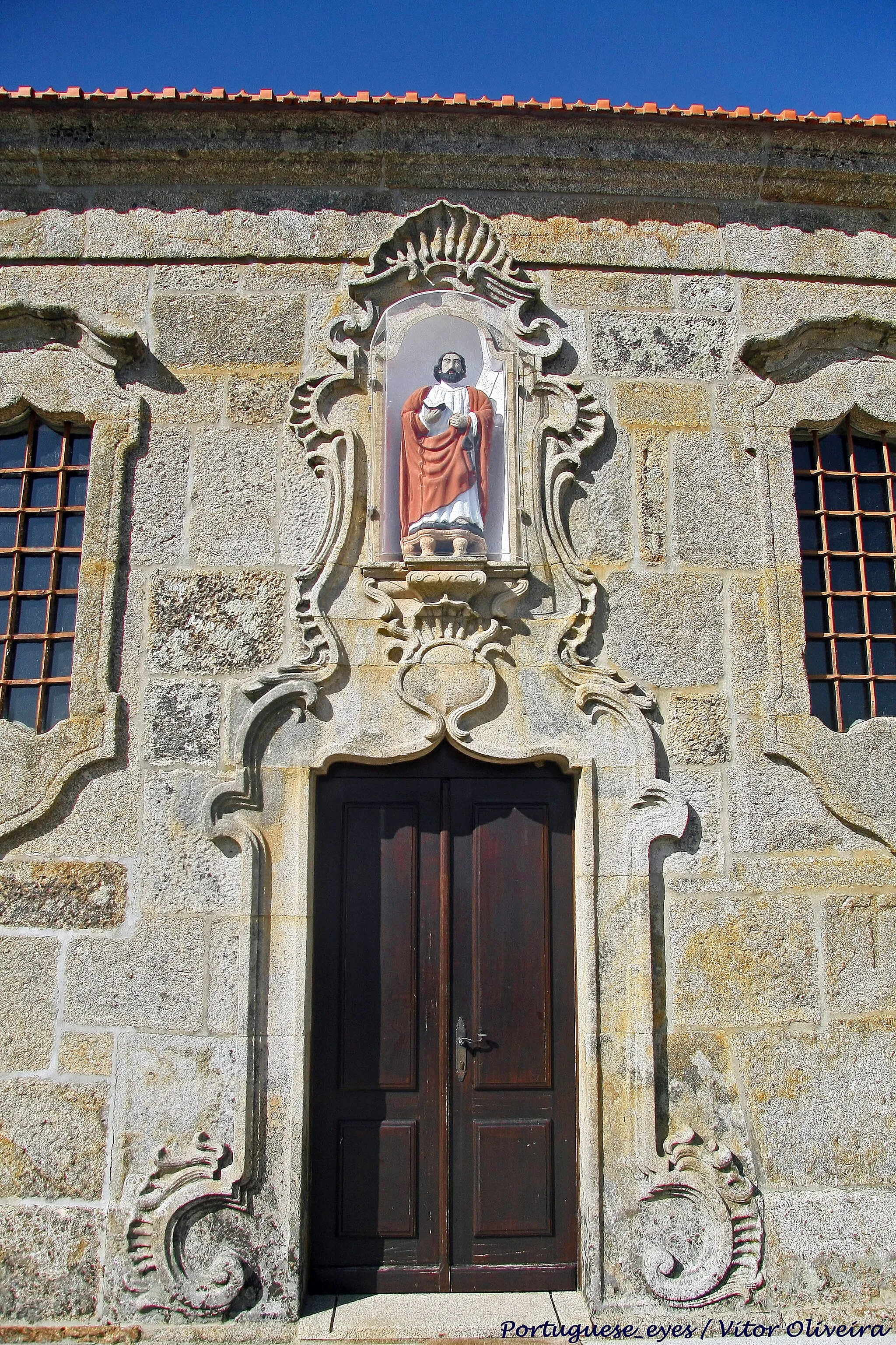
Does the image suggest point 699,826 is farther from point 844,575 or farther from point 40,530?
point 40,530

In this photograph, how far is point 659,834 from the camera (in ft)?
14.5

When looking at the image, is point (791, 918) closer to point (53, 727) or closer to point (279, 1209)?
point (279, 1209)

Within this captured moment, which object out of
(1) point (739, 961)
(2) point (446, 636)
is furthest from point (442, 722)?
(1) point (739, 961)

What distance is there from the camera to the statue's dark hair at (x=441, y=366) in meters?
4.91

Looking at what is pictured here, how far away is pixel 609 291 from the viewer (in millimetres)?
5055

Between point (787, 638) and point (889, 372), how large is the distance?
1.60 meters

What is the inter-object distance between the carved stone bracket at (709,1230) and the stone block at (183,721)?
2749 millimetres

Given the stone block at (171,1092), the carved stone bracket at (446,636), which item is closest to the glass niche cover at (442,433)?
the carved stone bracket at (446,636)

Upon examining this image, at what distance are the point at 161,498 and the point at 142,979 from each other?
2303mm

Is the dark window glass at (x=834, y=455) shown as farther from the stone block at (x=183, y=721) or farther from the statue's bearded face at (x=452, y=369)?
the stone block at (x=183, y=721)

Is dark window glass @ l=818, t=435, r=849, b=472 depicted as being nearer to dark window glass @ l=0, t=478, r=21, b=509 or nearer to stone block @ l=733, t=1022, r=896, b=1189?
stone block @ l=733, t=1022, r=896, b=1189

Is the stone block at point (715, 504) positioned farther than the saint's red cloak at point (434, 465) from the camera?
Yes

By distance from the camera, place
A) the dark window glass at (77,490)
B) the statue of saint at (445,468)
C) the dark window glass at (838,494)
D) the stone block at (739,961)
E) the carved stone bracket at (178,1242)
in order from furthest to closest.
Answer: the dark window glass at (838,494) → the dark window glass at (77,490) → the statue of saint at (445,468) → the stone block at (739,961) → the carved stone bracket at (178,1242)

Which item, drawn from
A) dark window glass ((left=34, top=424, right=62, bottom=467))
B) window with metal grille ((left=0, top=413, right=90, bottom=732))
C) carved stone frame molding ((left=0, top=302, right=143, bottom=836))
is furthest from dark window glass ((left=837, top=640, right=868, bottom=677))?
dark window glass ((left=34, top=424, right=62, bottom=467))
